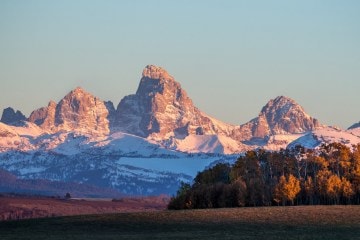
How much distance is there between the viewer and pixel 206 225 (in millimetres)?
163875

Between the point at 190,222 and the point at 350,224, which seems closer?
the point at 350,224

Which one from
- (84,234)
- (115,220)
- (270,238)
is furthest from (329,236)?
(115,220)

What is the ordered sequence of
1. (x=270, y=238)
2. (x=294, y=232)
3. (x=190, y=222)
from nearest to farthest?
(x=270, y=238)
(x=294, y=232)
(x=190, y=222)

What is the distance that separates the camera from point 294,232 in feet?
477

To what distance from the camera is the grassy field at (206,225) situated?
142m

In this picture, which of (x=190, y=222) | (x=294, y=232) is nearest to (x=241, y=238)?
(x=294, y=232)

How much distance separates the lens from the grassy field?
468 feet

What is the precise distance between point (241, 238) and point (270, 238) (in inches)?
147

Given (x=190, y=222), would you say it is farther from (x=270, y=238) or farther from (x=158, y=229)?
(x=270, y=238)

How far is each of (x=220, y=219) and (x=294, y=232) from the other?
96.6ft

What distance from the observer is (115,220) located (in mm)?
178875

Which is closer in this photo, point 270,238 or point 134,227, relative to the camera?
point 270,238

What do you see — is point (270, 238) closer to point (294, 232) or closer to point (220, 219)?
point (294, 232)

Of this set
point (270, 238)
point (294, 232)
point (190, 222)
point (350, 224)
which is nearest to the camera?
point (270, 238)
